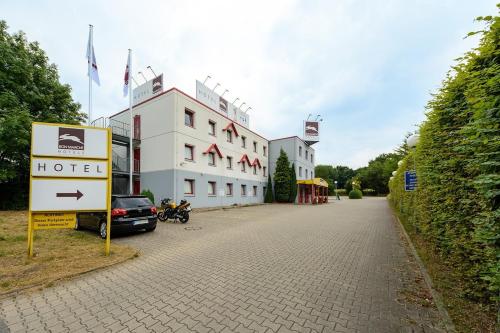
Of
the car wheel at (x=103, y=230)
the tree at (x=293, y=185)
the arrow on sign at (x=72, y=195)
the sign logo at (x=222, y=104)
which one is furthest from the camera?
the tree at (x=293, y=185)

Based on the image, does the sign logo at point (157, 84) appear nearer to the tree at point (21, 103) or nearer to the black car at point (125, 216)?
the tree at point (21, 103)

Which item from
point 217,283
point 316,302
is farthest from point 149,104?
point 316,302

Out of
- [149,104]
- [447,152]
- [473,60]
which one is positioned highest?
[149,104]

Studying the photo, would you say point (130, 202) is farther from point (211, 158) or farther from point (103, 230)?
point (211, 158)

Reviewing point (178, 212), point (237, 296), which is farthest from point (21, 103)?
point (237, 296)

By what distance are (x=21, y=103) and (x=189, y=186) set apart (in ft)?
40.7

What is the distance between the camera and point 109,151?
20.6ft

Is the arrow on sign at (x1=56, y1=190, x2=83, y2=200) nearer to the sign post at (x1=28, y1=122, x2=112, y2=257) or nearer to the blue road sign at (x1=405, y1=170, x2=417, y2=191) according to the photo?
the sign post at (x1=28, y1=122, x2=112, y2=257)

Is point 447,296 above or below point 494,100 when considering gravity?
below

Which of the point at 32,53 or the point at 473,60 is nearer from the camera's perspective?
the point at 473,60

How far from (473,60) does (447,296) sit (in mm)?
3595

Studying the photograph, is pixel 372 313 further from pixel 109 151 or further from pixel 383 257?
pixel 109 151

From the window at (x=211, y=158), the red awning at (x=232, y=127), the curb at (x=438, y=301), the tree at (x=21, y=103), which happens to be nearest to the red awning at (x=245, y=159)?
the red awning at (x=232, y=127)

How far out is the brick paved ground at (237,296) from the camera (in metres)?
3.05
